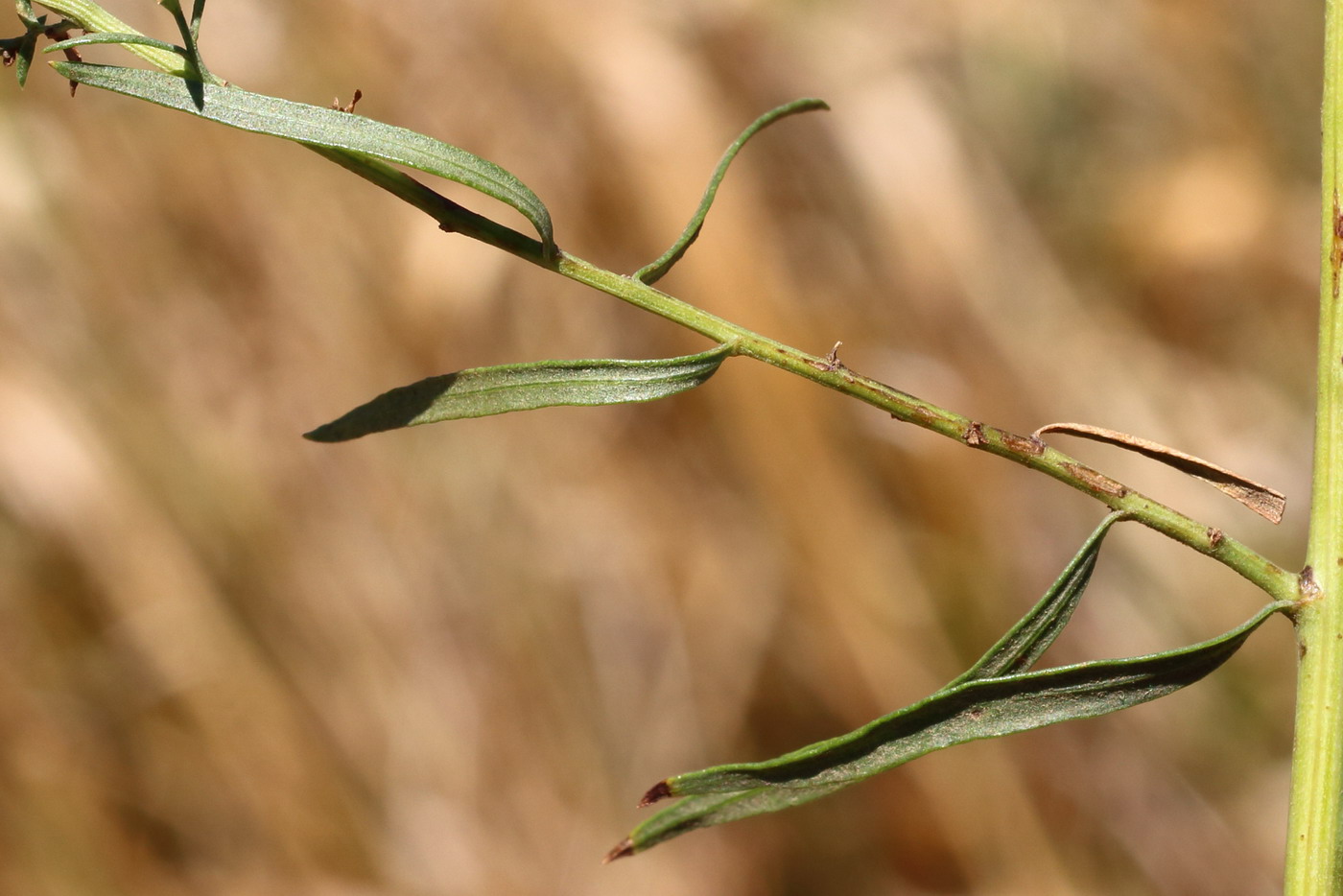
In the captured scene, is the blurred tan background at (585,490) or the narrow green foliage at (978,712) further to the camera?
the blurred tan background at (585,490)

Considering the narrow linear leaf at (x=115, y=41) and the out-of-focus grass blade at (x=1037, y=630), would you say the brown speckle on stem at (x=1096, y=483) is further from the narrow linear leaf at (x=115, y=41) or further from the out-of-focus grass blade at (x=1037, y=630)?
the narrow linear leaf at (x=115, y=41)

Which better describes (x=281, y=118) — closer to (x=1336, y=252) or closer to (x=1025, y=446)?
(x=1025, y=446)

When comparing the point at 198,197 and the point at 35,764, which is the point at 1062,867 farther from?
the point at 198,197

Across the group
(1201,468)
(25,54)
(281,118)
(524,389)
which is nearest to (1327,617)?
(1201,468)

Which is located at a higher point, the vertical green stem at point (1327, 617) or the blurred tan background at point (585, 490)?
the blurred tan background at point (585, 490)

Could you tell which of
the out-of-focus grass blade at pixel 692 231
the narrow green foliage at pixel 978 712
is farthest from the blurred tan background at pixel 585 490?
the narrow green foliage at pixel 978 712

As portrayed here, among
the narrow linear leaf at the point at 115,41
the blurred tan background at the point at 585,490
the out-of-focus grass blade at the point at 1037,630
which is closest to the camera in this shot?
the narrow linear leaf at the point at 115,41
